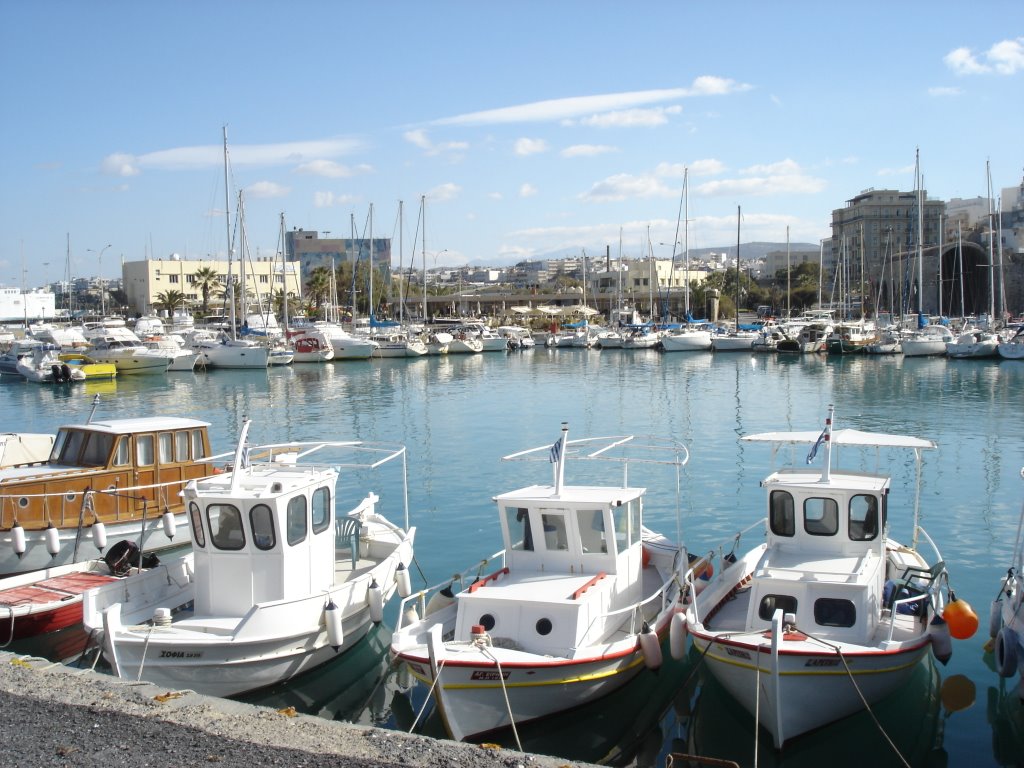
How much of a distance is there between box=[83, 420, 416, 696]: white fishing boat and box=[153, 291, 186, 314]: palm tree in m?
117

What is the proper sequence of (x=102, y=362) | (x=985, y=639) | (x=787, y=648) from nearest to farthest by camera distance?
(x=787, y=648)
(x=985, y=639)
(x=102, y=362)

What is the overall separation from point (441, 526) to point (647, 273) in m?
147

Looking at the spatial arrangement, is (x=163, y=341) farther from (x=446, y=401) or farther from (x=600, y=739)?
(x=600, y=739)

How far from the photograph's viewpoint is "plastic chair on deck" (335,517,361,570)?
16.9m

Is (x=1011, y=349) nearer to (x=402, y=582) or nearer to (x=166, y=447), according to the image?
(x=402, y=582)

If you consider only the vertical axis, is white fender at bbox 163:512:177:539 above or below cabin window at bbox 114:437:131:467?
below

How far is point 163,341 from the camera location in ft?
269

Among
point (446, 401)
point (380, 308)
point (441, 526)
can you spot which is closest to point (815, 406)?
point (446, 401)

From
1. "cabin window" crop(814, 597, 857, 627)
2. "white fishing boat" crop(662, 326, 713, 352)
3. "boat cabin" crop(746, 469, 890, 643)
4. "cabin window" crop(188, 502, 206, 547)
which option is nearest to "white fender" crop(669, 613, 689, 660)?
"boat cabin" crop(746, 469, 890, 643)

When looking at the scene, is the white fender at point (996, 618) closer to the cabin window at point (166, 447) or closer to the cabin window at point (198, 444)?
the cabin window at point (198, 444)

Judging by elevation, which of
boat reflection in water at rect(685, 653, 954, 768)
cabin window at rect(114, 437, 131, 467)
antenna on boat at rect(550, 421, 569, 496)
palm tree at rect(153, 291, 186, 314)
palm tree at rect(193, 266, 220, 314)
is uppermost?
palm tree at rect(193, 266, 220, 314)

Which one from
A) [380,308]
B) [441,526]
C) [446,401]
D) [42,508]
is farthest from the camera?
[380,308]

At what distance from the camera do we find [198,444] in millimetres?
20984

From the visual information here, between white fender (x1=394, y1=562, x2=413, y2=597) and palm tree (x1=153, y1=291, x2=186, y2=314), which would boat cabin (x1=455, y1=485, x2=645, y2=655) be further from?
palm tree (x1=153, y1=291, x2=186, y2=314)
